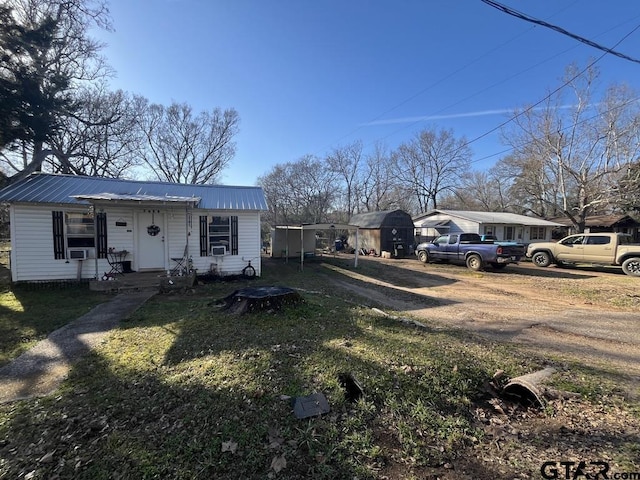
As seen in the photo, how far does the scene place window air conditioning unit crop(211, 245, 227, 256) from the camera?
10.6 meters

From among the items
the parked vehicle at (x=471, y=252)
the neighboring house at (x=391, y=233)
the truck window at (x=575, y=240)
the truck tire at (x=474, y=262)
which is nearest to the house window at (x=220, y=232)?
→ the parked vehicle at (x=471, y=252)

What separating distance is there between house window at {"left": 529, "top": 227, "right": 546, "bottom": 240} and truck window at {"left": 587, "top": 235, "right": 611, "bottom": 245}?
12217mm

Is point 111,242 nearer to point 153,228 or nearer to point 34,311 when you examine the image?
point 153,228

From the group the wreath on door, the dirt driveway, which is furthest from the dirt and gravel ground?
the wreath on door

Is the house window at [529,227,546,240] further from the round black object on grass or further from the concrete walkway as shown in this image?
the concrete walkway

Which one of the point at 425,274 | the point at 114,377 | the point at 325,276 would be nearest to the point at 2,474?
the point at 114,377

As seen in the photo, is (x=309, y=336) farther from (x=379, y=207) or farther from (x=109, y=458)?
(x=379, y=207)

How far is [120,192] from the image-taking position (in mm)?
10523

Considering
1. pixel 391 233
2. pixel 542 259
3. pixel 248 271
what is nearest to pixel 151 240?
pixel 248 271

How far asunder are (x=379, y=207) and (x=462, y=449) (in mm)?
37918

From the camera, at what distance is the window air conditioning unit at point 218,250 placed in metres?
10.6

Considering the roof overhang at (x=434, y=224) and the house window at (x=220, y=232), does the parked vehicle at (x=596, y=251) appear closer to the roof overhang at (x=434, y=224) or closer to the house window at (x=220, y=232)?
the roof overhang at (x=434, y=224)

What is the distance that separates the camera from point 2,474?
7.16 ft

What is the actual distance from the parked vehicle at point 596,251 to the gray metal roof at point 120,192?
1449cm
